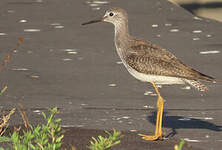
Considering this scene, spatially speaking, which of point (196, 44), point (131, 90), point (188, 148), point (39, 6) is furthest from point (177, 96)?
point (39, 6)

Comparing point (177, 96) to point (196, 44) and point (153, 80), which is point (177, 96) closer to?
point (153, 80)

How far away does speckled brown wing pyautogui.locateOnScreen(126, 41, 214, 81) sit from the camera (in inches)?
402

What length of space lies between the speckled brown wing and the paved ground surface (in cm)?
82

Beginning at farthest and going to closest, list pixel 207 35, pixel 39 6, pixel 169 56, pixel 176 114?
pixel 39 6
pixel 207 35
pixel 176 114
pixel 169 56

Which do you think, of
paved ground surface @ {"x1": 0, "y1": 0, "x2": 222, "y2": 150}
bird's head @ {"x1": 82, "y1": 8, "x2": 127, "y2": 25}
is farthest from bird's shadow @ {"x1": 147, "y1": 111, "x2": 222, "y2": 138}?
bird's head @ {"x1": 82, "y1": 8, "x2": 127, "y2": 25}

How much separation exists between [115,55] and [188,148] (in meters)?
5.63

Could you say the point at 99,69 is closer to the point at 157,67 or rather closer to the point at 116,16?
the point at 116,16

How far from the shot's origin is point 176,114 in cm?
1133

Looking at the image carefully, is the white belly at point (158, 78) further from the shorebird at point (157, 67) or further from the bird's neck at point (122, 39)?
the bird's neck at point (122, 39)

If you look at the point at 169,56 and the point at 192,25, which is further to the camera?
the point at 192,25

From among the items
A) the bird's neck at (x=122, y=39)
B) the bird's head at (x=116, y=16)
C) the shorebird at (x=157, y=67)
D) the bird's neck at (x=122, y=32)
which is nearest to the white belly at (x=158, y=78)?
the shorebird at (x=157, y=67)

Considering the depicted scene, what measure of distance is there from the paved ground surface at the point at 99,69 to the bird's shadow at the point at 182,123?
14mm

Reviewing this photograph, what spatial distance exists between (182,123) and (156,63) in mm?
1049

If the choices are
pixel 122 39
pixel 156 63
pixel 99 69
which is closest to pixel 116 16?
pixel 122 39
